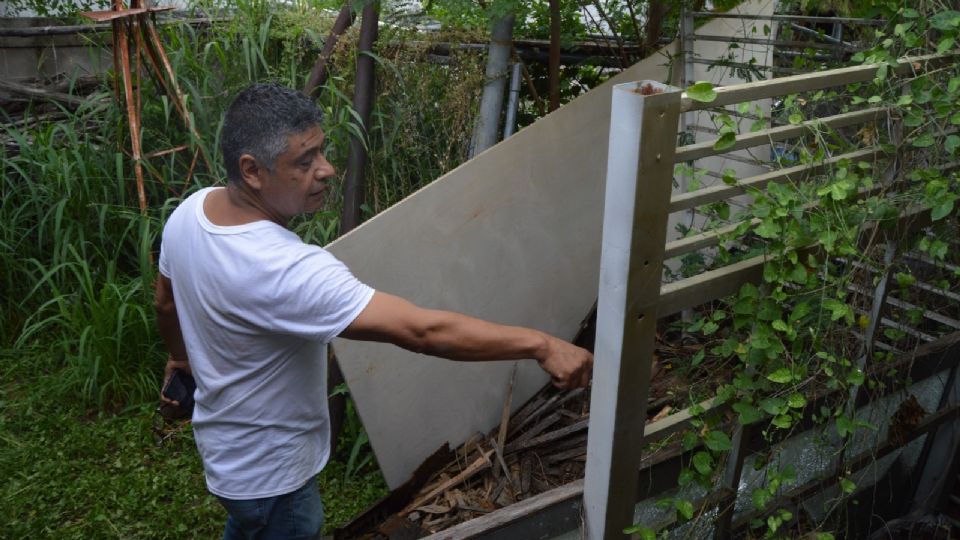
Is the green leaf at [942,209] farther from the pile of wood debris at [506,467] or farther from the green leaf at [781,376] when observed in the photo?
the pile of wood debris at [506,467]

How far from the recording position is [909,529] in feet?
13.3

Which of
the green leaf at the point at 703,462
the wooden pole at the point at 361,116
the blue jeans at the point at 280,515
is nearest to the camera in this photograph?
the green leaf at the point at 703,462

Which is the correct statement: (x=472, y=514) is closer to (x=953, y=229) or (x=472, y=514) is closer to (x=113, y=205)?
(x=953, y=229)

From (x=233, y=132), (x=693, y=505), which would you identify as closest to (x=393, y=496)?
(x=693, y=505)

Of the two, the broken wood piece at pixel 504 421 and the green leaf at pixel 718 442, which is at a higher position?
the green leaf at pixel 718 442

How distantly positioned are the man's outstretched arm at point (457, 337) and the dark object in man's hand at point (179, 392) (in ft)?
3.24

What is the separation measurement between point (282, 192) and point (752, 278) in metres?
1.35

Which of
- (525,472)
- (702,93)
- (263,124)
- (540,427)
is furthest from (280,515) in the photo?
(540,427)

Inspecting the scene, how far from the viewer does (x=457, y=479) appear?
4.17 meters

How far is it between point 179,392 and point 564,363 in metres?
1.43

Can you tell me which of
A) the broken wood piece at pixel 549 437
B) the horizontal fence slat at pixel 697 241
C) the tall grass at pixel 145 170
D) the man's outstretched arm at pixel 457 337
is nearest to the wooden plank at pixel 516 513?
the man's outstretched arm at pixel 457 337

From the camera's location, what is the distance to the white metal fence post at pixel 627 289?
2105 millimetres

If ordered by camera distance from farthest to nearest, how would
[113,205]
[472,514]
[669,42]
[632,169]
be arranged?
[113,205] → [669,42] → [472,514] → [632,169]

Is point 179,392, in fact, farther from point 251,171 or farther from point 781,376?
point 781,376
